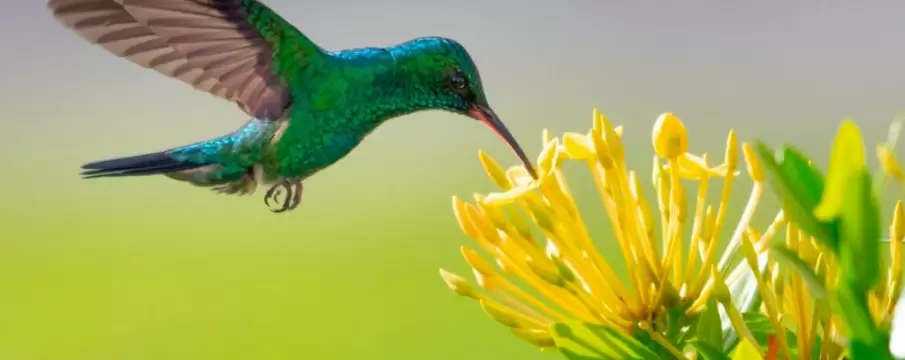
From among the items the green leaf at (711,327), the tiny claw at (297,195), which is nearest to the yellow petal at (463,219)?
the green leaf at (711,327)

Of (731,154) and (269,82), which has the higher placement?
(269,82)

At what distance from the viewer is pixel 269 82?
68cm

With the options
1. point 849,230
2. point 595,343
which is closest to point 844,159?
point 849,230

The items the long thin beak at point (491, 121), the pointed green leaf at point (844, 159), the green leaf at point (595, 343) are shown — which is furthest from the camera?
the long thin beak at point (491, 121)

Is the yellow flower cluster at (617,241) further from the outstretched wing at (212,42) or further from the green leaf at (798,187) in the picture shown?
the outstretched wing at (212,42)

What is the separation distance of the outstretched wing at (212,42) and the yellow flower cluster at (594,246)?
0.26m

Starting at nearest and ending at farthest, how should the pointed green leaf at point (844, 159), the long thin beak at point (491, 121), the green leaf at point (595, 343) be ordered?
the pointed green leaf at point (844, 159) → the green leaf at point (595, 343) → the long thin beak at point (491, 121)

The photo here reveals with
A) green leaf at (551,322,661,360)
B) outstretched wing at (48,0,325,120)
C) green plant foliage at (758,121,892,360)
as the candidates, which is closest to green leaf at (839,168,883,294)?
green plant foliage at (758,121,892,360)

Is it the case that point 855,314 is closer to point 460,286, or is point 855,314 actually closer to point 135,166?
point 460,286

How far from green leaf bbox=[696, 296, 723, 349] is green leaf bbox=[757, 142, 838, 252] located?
0.07 m

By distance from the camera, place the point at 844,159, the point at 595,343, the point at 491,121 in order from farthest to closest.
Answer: the point at 491,121 → the point at 595,343 → the point at 844,159

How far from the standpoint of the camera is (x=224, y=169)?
0.70 meters

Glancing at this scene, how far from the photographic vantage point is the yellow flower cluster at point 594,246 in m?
0.43

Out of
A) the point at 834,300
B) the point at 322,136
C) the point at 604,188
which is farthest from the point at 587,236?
the point at 322,136
